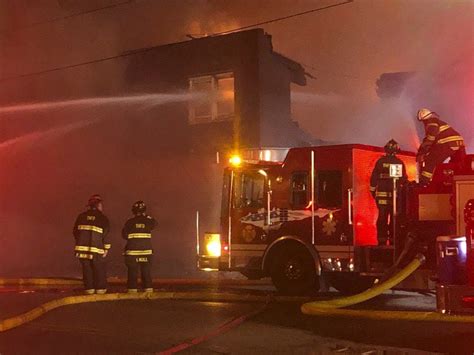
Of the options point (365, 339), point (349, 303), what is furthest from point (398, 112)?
point (365, 339)

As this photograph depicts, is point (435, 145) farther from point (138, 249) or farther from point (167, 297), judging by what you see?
point (138, 249)

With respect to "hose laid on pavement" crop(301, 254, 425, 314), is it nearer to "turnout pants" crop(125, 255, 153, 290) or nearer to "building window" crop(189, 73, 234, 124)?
"turnout pants" crop(125, 255, 153, 290)

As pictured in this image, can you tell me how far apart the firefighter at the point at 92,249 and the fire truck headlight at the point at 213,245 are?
1573mm

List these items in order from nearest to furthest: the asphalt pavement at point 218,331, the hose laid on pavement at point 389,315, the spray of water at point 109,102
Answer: the asphalt pavement at point 218,331
the hose laid on pavement at point 389,315
the spray of water at point 109,102

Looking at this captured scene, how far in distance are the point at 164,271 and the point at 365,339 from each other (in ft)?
35.2

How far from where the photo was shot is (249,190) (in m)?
11.5

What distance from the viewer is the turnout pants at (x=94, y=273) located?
38.0 feet

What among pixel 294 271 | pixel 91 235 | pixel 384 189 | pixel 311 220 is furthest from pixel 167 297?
pixel 384 189

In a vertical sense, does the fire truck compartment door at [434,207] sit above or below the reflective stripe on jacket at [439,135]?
below

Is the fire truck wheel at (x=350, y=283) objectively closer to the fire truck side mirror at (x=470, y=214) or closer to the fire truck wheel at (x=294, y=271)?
the fire truck wheel at (x=294, y=271)

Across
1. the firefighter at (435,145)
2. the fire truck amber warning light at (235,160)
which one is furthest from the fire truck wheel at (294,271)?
the firefighter at (435,145)

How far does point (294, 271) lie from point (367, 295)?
2.06m

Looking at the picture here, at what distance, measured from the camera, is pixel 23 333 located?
26.6 ft

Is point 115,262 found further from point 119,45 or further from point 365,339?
point 365,339
